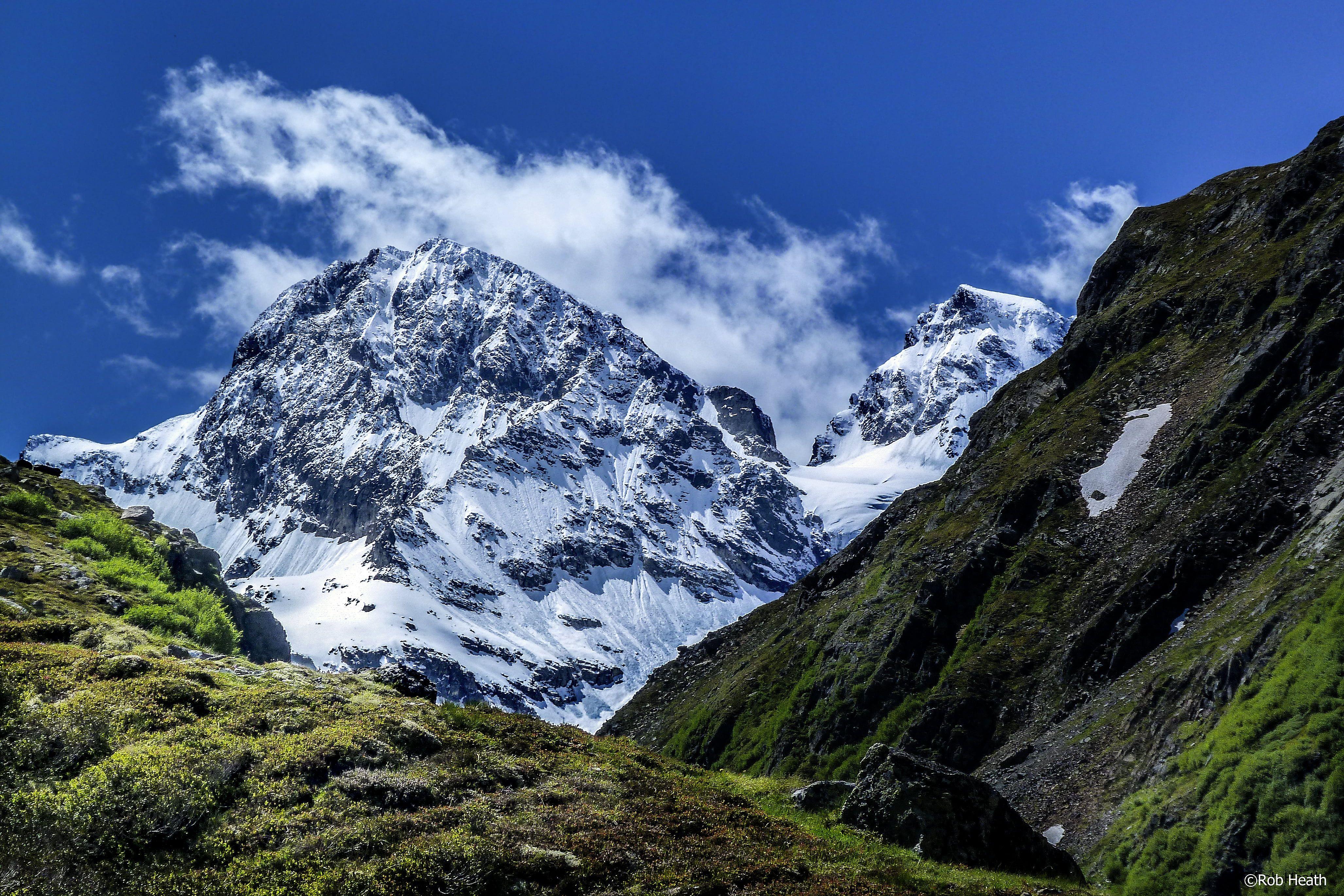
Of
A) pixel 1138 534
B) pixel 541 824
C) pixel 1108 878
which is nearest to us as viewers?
pixel 541 824

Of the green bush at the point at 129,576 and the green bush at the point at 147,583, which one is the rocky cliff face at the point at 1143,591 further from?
the green bush at the point at 129,576

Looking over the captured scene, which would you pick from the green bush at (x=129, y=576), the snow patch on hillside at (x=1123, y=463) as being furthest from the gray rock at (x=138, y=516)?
the snow patch on hillside at (x=1123, y=463)

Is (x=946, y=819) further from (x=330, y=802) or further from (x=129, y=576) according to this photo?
(x=129, y=576)

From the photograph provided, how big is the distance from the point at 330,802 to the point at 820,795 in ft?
53.4

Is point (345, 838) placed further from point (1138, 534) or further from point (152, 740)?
point (1138, 534)

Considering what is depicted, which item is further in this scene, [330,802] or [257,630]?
[257,630]

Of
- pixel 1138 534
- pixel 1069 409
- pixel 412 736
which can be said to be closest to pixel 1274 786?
pixel 412 736

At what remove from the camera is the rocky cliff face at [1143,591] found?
38844 mm

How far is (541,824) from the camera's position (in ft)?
67.3

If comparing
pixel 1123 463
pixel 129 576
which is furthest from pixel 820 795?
pixel 1123 463

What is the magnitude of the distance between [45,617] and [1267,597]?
214ft

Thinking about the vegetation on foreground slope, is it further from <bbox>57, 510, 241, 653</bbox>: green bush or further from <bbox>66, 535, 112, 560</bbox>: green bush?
<bbox>66, 535, 112, 560</bbox>: green bush

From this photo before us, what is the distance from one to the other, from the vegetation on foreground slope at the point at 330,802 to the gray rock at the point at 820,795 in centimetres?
75

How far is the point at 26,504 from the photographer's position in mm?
41375
